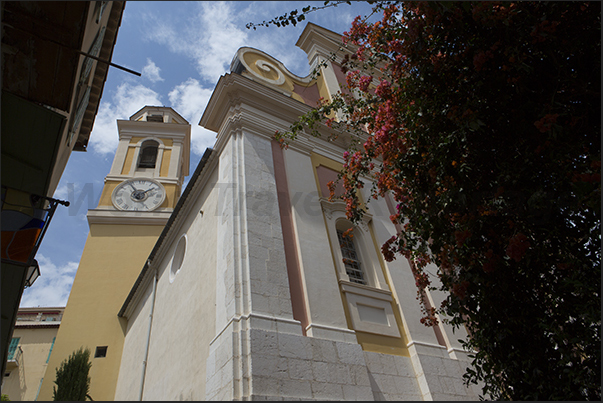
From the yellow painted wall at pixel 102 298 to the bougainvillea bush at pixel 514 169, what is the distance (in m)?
13.0

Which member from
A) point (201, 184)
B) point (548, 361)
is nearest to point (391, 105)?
point (548, 361)

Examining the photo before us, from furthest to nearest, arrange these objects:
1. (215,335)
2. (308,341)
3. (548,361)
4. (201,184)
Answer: (201,184) < (215,335) < (308,341) < (548,361)

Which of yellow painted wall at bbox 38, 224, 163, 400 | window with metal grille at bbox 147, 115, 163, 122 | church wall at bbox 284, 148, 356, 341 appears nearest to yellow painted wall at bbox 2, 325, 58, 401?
yellow painted wall at bbox 38, 224, 163, 400

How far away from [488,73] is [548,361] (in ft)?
9.57

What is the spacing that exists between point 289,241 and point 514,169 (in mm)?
4290

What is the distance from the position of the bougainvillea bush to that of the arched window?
17.5 meters

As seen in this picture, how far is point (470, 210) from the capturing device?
439cm

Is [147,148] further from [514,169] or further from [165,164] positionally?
[514,169]

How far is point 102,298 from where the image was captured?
50.4ft

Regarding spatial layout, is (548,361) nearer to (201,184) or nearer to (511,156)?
(511,156)

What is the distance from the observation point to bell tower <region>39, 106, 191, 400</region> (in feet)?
46.1

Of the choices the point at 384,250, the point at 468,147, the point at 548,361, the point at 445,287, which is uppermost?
the point at 468,147

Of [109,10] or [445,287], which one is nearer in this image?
[445,287]

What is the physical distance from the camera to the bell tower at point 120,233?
14038 millimetres
